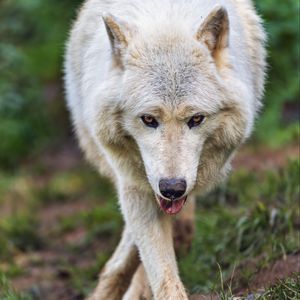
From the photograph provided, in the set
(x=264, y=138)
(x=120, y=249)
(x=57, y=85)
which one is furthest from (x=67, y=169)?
(x=120, y=249)

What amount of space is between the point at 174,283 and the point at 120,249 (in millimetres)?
1130

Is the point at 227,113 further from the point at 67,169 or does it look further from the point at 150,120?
Result: the point at 67,169

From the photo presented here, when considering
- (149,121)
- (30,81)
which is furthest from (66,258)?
(30,81)

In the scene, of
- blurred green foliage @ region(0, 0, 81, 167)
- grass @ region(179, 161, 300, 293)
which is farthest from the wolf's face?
blurred green foliage @ region(0, 0, 81, 167)

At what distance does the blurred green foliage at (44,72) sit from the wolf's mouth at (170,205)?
12.4 ft

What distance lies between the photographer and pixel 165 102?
468 centimetres

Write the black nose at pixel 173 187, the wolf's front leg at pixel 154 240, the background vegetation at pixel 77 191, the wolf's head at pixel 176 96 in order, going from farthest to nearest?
the background vegetation at pixel 77 191 < the wolf's front leg at pixel 154 240 < the wolf's head at pixel 176 96 < the black nose at pixel 173 187

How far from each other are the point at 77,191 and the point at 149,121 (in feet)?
17.2

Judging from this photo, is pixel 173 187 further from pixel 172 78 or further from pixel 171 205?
pixel 172 78

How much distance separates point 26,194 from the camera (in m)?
9.81

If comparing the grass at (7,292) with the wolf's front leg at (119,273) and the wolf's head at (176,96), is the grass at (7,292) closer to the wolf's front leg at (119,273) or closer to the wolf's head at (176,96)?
the wolf's front leg at (119,273)

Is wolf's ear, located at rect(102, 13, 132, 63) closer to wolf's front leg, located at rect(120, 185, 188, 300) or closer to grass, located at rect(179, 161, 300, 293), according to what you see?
wolf's front leg, located at rect(120, 185, 188, 300)

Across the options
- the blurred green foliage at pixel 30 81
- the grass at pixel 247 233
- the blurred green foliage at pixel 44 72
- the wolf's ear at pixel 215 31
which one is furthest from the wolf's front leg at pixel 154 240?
the blurred green foliage at pixel 30 81

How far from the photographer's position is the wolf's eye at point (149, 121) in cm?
475
